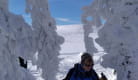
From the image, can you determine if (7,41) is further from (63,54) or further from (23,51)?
(63,54)

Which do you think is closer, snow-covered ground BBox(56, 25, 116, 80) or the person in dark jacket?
the person in dark jacket

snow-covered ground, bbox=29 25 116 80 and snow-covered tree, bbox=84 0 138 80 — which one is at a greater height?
snow-covered tree, bbox=84 0 138 80

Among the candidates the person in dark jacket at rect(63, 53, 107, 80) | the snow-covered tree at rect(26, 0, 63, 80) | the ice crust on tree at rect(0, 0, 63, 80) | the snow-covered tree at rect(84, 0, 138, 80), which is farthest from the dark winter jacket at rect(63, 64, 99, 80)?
the snow-covered tree at rect(26, 0, 63, 80)

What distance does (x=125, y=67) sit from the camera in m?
4.47

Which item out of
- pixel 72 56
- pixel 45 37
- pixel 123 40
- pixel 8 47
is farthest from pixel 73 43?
pixel 123 40

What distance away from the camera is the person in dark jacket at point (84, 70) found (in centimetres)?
355

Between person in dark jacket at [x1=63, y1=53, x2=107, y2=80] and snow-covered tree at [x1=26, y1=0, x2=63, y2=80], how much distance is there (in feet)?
19.9

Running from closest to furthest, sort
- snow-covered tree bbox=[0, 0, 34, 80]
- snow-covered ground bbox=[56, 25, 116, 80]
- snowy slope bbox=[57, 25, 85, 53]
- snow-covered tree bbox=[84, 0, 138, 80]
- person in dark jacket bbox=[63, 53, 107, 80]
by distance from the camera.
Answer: person in dark jacket bbox=[63, 53, 107, 80], snow-covered tree bbox=[84, 0, 138, 80], snow-covered tree bbox=[0, 0, 34, 80], snow-covered ground bbox=[56, 25, 116, 80], snowy slope bbox=[57, 25, 85, 53]

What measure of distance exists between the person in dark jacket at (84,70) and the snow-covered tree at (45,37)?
19.9ft

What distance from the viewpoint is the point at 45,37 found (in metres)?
10.2

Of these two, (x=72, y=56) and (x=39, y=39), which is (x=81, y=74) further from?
(x=72, y=56)

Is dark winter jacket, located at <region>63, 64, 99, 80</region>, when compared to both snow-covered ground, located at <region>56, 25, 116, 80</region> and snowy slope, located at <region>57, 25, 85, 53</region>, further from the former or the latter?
snowy slope, located at <region>57, 25, 85, 53</region>

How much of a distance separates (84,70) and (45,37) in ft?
22.1

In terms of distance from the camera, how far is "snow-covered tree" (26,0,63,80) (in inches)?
388
